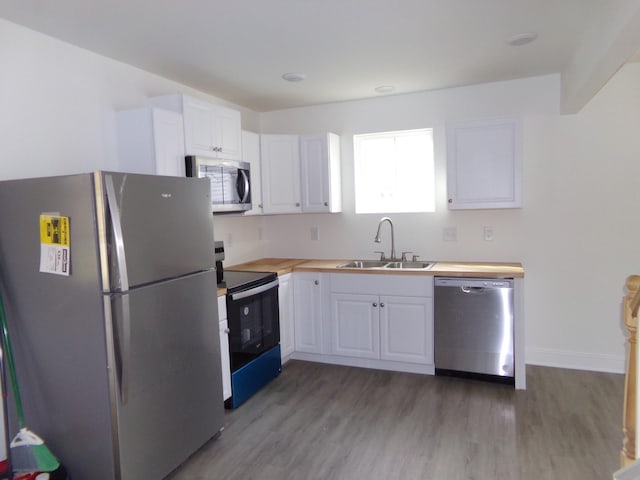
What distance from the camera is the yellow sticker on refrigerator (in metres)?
1.97

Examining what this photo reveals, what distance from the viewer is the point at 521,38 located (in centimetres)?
269

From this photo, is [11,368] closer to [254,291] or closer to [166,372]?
[166,372]

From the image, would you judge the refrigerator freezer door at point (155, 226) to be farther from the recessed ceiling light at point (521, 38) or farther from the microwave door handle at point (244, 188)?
the recessed ceiling light at point (521, 38)

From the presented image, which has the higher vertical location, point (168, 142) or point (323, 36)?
point (323, 36)

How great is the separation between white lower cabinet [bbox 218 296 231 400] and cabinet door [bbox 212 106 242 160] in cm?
119

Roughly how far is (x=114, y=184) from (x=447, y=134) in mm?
2636

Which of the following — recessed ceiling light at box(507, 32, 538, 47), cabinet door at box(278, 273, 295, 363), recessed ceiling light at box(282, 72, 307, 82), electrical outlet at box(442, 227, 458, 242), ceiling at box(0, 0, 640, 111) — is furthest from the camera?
electrical outlet at box(442, 227, 458, 242)

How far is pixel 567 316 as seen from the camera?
3.60m

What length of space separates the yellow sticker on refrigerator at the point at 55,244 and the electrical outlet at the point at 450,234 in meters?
2.99

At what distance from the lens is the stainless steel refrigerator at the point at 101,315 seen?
6.37 feet

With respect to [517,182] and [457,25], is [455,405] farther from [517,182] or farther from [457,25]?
[457,25]

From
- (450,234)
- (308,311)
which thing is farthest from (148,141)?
(450,234)

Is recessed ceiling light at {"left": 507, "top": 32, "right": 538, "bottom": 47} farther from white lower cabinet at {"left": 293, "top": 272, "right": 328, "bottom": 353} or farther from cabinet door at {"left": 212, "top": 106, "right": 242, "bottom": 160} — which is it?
white lower cabinet at {"left": 293, "top": 272, "right": 328, "bottom": 353}

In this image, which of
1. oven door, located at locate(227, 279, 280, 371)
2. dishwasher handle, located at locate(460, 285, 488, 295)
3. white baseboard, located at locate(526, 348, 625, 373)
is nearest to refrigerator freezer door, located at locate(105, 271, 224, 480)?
oven door, located at locate(227, 279, 280, 371)
